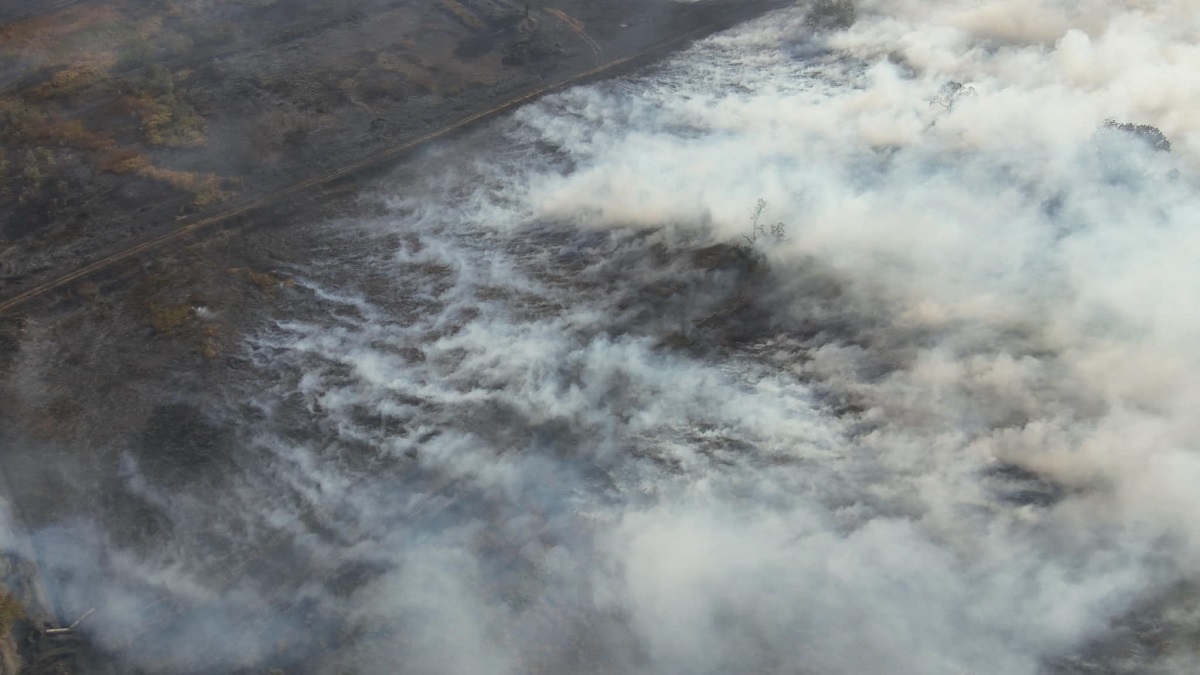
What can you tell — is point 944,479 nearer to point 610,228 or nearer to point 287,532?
point 610,228

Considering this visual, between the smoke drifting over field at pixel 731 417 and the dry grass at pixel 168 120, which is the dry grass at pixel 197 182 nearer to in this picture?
the dry grass at pixel 168 120

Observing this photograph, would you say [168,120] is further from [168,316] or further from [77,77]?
[168,316]

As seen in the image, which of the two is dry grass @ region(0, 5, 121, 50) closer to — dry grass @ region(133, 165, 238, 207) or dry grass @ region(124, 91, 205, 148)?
dry grass @ region(124, 91, 205, 148)

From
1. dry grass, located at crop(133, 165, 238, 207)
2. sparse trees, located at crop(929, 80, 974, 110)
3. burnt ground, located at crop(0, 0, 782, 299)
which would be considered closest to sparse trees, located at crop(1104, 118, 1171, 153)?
sparse trees, located at crop(929, 80, 974, 110)

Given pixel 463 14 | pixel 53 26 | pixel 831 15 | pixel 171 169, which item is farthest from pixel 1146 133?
pixel 53 26

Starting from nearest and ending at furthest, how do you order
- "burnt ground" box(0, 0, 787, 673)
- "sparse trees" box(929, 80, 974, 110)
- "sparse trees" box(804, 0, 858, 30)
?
1. "burnt ground" box(0, 0, 787, 673)
2. "sparse trees" box(929, 80, 974, 110)
3. "sparse trees" box(804, 0, 858, 30)

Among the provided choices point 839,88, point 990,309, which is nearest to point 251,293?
point 990,309
